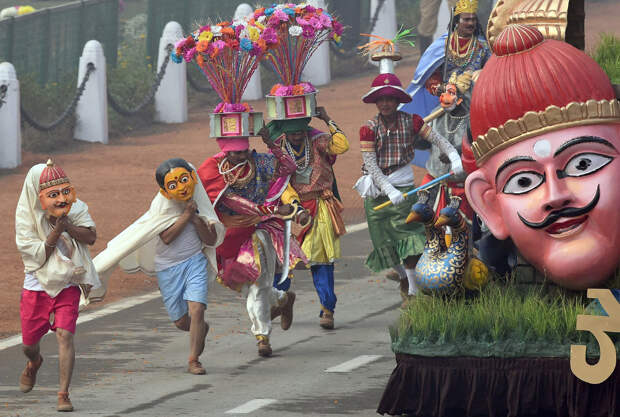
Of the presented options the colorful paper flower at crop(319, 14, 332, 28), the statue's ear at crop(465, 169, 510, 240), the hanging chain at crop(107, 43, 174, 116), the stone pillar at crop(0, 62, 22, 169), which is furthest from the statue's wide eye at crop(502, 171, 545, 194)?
the hanging chain at crop(107, 43, 174, 116)

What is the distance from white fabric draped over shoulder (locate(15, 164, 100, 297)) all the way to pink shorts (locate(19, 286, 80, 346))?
70 mm

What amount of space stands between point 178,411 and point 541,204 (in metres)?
2.68

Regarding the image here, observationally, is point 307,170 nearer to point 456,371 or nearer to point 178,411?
point 178,411

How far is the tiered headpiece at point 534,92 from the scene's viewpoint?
8.22m

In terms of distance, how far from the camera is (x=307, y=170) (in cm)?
1184

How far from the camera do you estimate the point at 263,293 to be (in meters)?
11.1

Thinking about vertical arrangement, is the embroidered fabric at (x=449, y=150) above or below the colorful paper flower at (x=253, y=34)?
below

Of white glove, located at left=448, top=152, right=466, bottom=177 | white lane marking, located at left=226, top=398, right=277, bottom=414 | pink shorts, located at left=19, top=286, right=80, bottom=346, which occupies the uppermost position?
white glove, located at left=448, top=152, right=466, bottom=177

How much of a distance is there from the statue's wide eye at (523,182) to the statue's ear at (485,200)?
162 millimetres

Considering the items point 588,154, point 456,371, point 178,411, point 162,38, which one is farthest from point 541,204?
point 162,38

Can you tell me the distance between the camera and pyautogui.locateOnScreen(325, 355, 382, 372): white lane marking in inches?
405

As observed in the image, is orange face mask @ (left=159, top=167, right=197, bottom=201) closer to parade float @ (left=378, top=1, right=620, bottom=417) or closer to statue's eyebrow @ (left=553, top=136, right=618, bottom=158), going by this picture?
parade float @ (left=378, top=1, right=620, bottom=417)

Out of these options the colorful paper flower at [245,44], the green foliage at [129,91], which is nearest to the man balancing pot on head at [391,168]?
the colorful paper flower at [245,44]

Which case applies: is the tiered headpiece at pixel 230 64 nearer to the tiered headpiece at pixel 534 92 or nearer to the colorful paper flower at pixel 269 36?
the colorful paper flower at pixel 269 36
